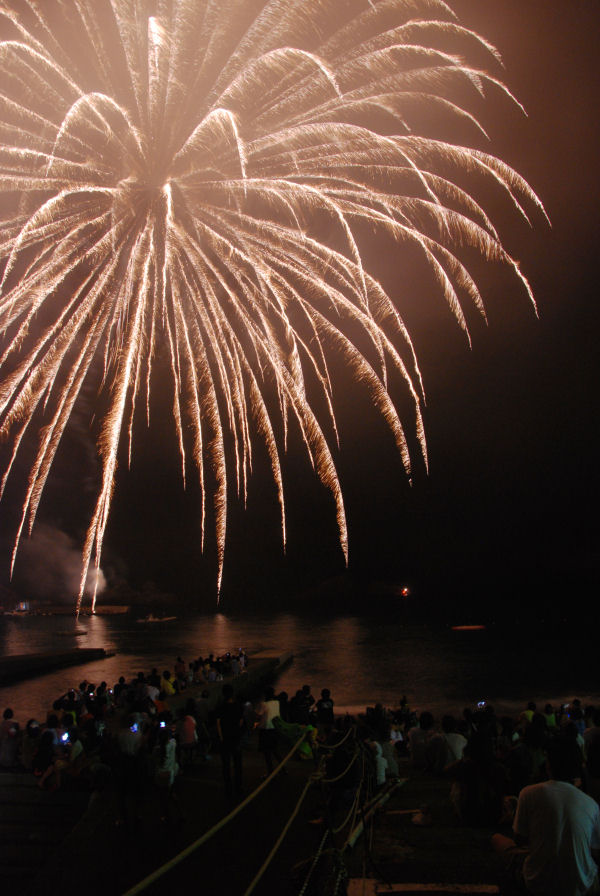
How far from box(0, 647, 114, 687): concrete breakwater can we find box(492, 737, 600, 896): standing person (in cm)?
3729

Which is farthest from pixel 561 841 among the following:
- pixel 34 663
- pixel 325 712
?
pixel 34 663

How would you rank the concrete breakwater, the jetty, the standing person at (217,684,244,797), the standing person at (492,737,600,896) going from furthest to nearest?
the concrete breakwater → the standing person at (217,684,244,797) → the jetty → the standing person at (492,737,600,896)

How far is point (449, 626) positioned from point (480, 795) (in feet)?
387

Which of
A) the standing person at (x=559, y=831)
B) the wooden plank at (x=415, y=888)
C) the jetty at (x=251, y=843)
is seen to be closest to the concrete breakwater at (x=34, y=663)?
the jetty at (x=251, y=843)

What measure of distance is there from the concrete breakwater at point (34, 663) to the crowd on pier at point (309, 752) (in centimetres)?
2689

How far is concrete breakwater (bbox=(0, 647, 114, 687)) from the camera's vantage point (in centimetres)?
3584

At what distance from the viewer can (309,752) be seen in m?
9.55

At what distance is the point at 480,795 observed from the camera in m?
5.63

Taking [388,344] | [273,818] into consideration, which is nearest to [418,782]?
[273,818]

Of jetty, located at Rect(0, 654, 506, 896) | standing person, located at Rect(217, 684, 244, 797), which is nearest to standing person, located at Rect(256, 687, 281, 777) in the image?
jetty, located at Rect(0, 654, 506, 896)

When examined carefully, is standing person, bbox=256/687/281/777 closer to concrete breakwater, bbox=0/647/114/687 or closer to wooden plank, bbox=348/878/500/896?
wooden plank, bbox=348/878/500/896

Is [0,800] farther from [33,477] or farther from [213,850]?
[33,477]

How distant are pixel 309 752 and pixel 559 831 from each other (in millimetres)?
7131

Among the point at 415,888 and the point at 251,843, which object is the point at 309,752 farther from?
the point at 415,888
